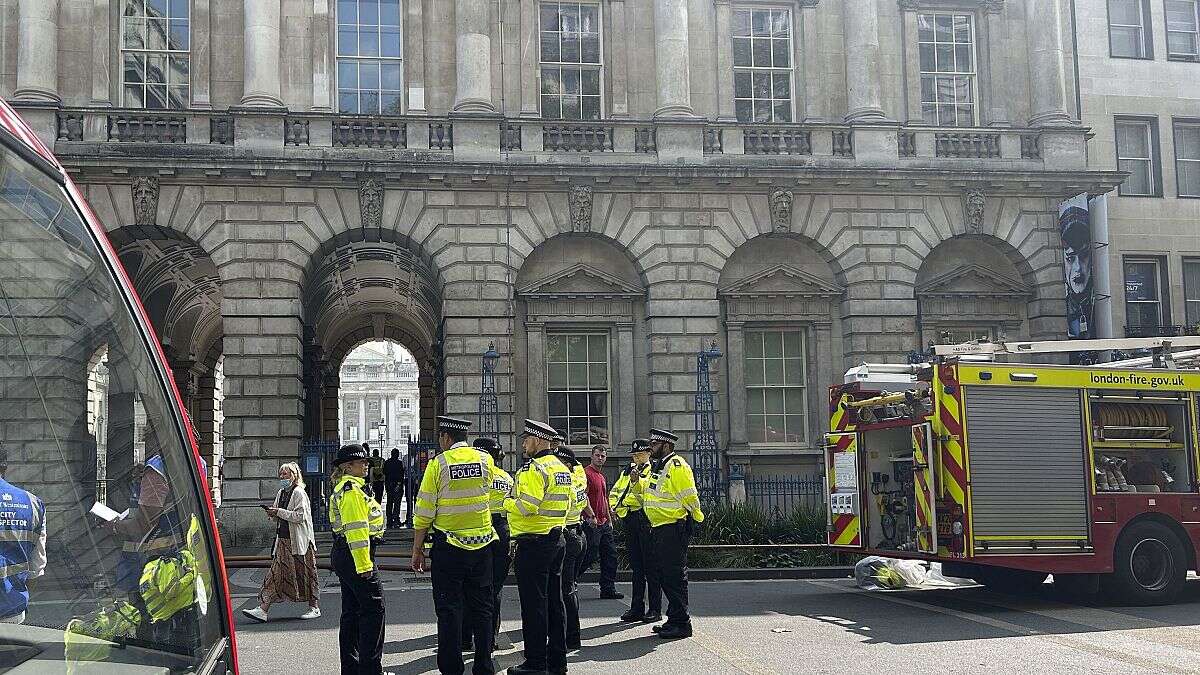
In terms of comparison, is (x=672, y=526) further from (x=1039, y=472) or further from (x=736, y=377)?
(x=736, y=377)

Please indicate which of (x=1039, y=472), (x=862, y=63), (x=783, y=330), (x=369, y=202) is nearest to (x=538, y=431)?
(x=1039, y=472)

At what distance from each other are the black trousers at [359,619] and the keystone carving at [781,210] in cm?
1757

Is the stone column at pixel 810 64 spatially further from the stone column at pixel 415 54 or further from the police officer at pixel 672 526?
the police officer at pixel 672 526

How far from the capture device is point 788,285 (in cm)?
2572

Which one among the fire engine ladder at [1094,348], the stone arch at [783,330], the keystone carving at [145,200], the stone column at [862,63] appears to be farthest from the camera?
the stone column at [862,63]

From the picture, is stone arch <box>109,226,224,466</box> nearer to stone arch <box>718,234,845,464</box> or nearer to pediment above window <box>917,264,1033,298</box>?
stone arch <box>718,234,845,464</box>

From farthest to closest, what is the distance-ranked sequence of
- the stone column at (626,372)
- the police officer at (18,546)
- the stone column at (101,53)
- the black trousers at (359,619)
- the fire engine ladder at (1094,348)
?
the stone column at (626,372), the stone column at (101,53), the fire engine ladder at (1094,348), the black trousers at (359,619), the police officer at (18,546)

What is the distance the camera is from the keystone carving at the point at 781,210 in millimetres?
25281

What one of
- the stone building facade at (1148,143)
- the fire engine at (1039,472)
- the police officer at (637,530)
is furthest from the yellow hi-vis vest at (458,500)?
the stone building facade at (1148,143)

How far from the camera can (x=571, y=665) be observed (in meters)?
10.6

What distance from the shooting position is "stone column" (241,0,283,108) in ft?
78.1

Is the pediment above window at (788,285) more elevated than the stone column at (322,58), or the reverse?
the stone column at (322,58)

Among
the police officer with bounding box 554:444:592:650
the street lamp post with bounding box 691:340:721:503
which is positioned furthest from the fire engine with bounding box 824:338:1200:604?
the street lamp post with bounding box 691:340:721:503

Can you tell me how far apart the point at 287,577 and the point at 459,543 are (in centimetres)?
511
